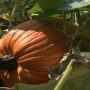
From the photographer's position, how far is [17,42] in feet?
5.48

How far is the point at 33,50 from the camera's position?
5.32 feet

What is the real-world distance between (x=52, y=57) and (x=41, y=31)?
16 centimetres

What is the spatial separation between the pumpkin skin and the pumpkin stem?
16mm

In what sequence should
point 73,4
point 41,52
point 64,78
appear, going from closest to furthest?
point 64,78
point 73,4
point 41,52

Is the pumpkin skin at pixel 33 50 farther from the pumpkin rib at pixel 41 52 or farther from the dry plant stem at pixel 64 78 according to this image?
the dry plant stem at pixel 64 78

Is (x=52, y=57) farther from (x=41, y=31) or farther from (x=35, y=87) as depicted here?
(x=35, y=87)

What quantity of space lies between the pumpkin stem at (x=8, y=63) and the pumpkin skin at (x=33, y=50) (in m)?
0.02

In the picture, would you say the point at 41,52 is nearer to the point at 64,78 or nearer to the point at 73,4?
the point at 73,4

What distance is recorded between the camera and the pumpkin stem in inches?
64.4

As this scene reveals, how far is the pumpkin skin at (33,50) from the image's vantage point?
1588mm

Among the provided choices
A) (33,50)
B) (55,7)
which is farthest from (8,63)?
(55,7)

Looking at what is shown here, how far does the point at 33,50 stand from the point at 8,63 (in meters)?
0.12

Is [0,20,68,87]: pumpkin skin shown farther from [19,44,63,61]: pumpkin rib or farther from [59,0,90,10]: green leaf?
[59,0,90,10]: green leaf

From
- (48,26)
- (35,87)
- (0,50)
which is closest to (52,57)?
(48,26)
